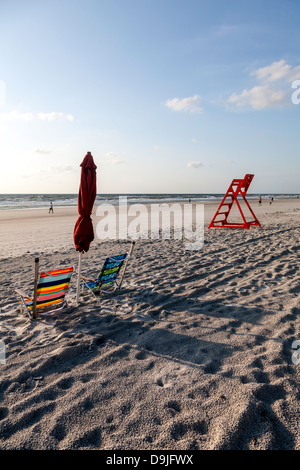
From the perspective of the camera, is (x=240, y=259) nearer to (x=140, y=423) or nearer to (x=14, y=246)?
(x=140, y=423)

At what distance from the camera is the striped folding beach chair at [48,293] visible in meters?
3.80

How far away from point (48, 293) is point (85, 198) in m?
1.46

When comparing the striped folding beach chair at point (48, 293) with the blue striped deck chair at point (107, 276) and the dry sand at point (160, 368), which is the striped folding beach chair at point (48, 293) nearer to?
the dry sand at point (160, 368)

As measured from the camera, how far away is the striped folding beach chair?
3805 mm

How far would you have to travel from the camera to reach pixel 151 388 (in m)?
2.50

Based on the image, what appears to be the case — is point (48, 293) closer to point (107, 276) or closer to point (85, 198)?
point (107, 276)

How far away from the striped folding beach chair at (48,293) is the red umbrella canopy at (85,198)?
1.67 feet

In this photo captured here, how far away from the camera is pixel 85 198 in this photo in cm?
407

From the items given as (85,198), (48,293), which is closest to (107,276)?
(48,293)

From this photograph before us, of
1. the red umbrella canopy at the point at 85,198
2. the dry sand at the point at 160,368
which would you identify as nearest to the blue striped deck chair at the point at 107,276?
the dry sand at the point at 160,368

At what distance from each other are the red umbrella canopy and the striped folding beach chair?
1.67ft

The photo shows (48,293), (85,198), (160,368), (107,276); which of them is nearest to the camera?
(160,368)

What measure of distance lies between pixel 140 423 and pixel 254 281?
12.3ft
